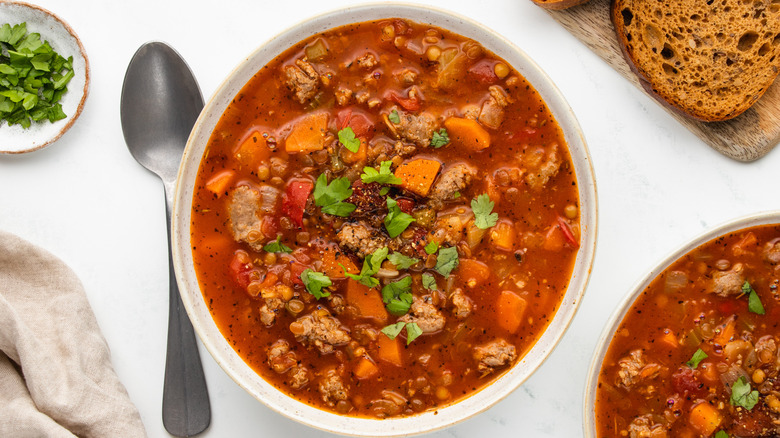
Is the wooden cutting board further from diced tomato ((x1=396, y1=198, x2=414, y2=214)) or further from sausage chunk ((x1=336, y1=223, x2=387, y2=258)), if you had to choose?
sausage chunk ((x1=336, y1=223, x2=387, y2=258))

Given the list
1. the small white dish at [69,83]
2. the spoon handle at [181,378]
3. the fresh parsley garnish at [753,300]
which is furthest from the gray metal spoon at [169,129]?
the fresh parsley garnish at [753,300]

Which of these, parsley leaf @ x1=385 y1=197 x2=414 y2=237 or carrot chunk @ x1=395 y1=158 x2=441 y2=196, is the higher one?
carrot chunk @ x1=395 y1=158 x2=441 y2=196

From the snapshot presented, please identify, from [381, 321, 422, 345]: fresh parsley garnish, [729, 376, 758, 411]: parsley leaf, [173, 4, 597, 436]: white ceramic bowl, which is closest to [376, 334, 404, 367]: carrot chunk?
[381, 321, 422, 345]: fresh parsley garnish

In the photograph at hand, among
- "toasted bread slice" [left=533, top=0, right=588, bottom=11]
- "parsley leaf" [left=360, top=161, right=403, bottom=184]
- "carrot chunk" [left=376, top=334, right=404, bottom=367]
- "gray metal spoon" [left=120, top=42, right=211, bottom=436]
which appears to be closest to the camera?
"parsley leaf" [left=360, top=161, right=403, bottom=184]

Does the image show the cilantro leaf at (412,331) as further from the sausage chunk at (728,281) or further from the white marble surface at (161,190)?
the sausage chunk at (728,281)

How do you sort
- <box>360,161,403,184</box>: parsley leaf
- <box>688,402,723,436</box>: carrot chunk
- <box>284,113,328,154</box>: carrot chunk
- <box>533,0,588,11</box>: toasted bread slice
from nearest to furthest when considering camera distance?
<box>360,161,403,184</box>: parsley leaf → <box>284,113,328,154</box>: carrot chunk → <box>688,402,723,436</box>: carrot chunk → <box>533,0,588,11</box>: toasted bread slice

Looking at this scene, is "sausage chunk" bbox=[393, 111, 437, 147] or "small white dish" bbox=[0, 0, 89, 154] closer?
"sausage chunk" bbox=[393, 111, 437, 147]

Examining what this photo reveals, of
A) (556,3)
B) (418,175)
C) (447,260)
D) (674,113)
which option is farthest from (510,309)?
(556,3)

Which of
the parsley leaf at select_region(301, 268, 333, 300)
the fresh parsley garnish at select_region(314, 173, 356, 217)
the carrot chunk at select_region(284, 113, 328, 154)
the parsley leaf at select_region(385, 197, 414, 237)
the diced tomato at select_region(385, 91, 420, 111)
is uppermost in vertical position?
the diced tomato at select_region(385, 91, 420, 111)
